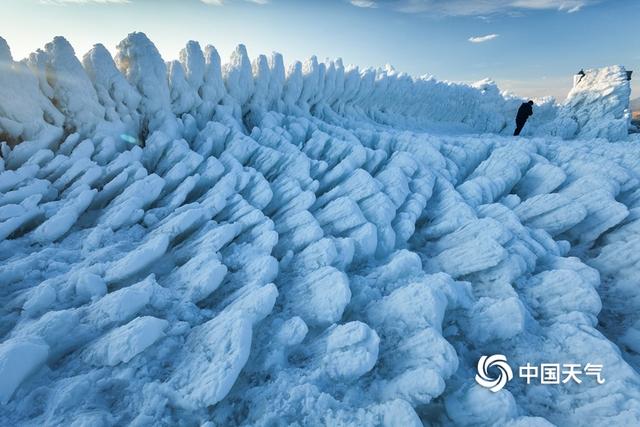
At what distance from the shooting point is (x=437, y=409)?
3.49 metres

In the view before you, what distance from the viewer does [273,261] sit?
441 centimetres

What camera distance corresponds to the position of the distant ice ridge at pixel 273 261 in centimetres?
319

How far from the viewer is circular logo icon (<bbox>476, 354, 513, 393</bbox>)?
11.7ft

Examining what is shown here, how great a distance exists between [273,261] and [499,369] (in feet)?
8.45

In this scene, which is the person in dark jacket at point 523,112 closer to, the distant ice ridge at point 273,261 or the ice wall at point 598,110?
the ice wall at point 598,110

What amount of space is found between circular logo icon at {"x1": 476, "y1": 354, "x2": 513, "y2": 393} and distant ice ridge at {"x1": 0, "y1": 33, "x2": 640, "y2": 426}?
0.16 m

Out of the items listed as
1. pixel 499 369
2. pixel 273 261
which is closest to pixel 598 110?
pixel 499 369

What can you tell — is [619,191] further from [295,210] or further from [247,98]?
[247,98]

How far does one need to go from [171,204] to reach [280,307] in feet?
7.69

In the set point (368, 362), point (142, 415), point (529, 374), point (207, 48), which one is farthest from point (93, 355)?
point (207, 48)

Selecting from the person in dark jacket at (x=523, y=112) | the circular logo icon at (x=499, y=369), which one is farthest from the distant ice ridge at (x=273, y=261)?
the person in dark jacket at (x=523, y=112)

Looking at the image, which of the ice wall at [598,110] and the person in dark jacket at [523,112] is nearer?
the ice wall at [598,110]

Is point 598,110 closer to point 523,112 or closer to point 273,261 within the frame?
point 523,112

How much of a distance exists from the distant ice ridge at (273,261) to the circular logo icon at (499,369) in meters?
0.16
